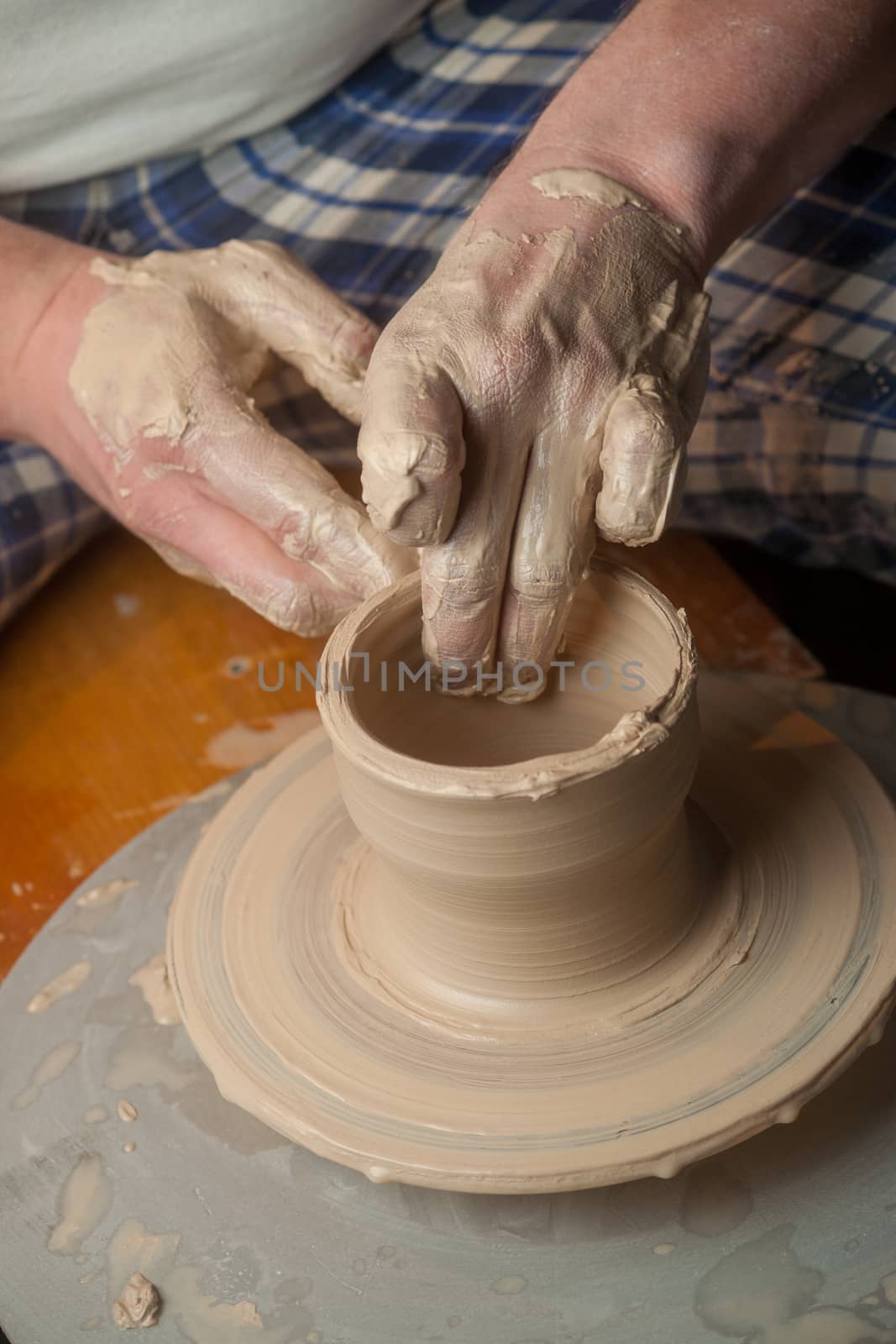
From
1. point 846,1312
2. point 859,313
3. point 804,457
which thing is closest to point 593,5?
point 859,313

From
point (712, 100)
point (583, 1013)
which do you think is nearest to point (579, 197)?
point (712, 100)

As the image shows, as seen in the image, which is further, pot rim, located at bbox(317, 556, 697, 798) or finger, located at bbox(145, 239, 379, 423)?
finger, located at bbox(145, 239, 379, 423)

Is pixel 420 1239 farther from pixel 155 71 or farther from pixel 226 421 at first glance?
pixel 155 71

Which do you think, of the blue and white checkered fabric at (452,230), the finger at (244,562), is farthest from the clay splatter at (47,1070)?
the blue and white checkered fabric at (452,230)

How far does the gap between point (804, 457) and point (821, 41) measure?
638 millimetres

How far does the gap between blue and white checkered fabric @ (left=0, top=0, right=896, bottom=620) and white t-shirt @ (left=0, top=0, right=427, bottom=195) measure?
0.16 feet

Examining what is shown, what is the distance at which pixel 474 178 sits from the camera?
1898 mm

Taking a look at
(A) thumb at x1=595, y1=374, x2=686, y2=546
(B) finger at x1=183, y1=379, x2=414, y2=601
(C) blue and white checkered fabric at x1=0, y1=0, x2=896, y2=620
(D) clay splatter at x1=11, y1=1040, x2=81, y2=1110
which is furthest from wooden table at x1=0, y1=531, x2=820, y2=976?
(A) thumb at x1=595, y1=374, x2=686, y2=546

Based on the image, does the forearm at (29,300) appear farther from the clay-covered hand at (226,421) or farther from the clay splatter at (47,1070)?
the clay splatter at (47,1070)

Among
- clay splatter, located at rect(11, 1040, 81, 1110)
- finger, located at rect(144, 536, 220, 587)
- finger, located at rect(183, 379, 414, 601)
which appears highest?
finger, located at rect(183, 379, 414, 601)

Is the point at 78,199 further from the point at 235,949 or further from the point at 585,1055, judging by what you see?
the point at 585,1055

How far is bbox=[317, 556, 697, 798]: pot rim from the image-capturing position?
98 cm

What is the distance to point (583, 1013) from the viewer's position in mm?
1132

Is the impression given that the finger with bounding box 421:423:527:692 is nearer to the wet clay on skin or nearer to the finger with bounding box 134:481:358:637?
the wet clay on skin
